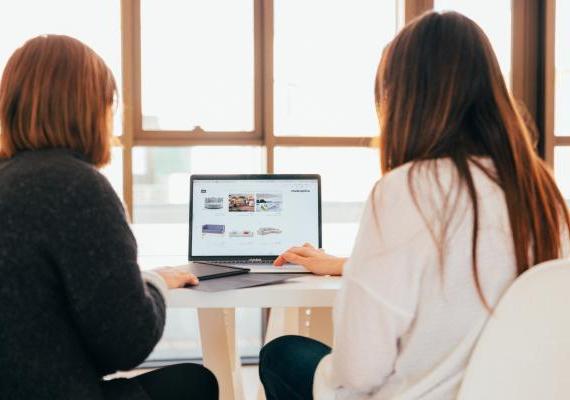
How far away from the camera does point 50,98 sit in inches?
40.6

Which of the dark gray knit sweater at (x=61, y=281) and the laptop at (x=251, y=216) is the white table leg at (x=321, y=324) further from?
the dark gray knit sweater at (x=61, y=281)

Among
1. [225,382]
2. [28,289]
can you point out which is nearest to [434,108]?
[28,289]

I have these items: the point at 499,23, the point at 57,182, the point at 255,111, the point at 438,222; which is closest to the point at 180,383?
the point at 57,182

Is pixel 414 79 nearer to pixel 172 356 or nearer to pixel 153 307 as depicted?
pixel 153 307

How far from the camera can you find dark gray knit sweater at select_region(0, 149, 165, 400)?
91 centimetres

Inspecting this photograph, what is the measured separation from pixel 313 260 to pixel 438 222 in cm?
73

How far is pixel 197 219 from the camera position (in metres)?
1.88

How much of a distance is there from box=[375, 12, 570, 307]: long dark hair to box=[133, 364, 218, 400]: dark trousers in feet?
1.86

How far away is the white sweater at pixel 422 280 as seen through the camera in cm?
93

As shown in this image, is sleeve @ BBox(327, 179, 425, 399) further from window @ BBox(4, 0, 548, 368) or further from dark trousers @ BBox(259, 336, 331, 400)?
window @ BBox(4, 0, 548, 368)

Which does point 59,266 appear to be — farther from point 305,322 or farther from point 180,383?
point 305,322

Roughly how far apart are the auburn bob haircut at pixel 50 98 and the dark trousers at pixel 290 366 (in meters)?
0.56

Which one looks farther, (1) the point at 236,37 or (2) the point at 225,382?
(1) the point at 236,37

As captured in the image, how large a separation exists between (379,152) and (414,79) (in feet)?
0.47
